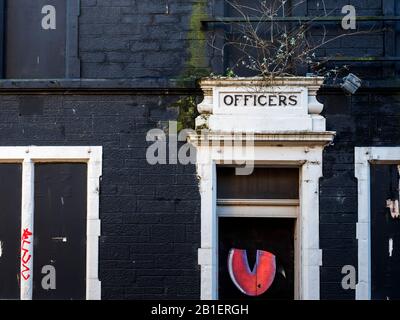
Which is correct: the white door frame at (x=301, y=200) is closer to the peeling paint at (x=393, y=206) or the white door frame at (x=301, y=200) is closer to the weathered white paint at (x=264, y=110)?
the weathered white paint at (x=264, y=110)

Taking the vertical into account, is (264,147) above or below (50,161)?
above

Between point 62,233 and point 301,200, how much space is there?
9.16 ft

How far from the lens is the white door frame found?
356 inches

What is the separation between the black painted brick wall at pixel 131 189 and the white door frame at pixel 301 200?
11 cm

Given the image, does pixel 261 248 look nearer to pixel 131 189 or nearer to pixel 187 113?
pixel 131 189

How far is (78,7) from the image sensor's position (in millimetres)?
9438

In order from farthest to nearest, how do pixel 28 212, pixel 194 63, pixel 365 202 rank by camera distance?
pixel 194 63 < pixel 28 212 < pixel 365 202

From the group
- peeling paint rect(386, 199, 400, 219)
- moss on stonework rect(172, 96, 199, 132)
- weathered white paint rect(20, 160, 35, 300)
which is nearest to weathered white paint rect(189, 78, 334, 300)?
moss on stonework rect(172, 96, 199, 132)

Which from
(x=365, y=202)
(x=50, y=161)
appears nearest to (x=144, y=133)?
(x=50, y=161)

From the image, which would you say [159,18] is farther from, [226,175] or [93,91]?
[226,175]

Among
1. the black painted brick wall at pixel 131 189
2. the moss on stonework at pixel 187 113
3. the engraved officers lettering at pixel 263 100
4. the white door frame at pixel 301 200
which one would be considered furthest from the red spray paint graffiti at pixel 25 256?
the engraved officers lettering at pixel 263 100

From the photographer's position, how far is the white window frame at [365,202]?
903 centimetres

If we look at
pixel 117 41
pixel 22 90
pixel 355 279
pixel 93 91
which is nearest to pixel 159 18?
pixel 117 41

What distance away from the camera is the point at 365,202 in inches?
358
